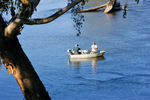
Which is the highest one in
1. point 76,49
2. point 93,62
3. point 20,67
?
point 20,67

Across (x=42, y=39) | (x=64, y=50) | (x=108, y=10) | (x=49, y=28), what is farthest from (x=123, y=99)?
(x=108, y=10)

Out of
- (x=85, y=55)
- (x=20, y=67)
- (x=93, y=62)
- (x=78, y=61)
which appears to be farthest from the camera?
(x=78, y=61)

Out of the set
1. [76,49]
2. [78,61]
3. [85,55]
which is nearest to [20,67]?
[76,49]

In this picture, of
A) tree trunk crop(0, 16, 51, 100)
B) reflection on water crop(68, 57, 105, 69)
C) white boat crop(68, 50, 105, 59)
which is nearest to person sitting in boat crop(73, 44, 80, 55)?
white boat crop(68, 50, 105, 59)

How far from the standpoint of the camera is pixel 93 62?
81.0 feet

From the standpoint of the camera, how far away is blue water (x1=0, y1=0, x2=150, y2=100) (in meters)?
17.6

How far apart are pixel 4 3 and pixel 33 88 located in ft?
9.24

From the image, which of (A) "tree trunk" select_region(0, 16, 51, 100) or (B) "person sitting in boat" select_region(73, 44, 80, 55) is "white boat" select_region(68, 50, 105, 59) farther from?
(A) "tree trunk" select_region(0, 16, 51, 100)

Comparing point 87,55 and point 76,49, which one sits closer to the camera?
point 76,49

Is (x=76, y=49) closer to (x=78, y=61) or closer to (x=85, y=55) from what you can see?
(x=85, y=55)

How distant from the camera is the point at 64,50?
28609 mm

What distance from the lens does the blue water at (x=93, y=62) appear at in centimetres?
1762

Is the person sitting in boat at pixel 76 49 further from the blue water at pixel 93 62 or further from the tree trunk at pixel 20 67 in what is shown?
the tree trunk at pixel 20 67

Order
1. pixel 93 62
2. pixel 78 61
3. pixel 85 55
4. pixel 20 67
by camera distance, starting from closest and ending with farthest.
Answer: pixel 20 67 → pixel 93 62 → pixel 85 55 → pixel 78 61
